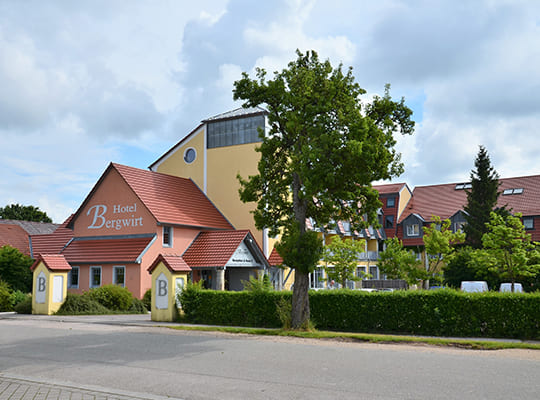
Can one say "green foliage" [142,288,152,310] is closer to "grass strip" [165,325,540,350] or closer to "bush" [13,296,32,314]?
"bush" [13,296,32,314]

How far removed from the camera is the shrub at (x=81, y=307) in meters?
24.8

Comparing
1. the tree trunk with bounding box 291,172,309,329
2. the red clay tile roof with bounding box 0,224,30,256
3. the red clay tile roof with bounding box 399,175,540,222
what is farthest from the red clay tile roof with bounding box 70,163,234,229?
the red clay tile roof with bounding box 399,175,540,222

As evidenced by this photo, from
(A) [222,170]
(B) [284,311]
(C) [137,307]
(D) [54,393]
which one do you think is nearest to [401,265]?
(A) [222,170]

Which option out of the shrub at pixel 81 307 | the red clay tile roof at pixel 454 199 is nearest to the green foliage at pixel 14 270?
the shrub at pixel 81 307

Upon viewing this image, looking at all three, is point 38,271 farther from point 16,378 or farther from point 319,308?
point 16,378

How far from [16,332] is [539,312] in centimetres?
1650

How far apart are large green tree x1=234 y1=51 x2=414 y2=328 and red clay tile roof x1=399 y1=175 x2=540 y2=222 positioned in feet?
137

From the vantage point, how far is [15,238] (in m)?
45.3

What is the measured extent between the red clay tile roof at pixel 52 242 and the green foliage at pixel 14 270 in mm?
2607

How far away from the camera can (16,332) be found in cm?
1702

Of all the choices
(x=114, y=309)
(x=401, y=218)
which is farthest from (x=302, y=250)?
(x=401, y=218)

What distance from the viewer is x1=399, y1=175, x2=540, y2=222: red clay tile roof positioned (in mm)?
54219

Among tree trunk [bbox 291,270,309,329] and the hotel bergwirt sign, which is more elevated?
the hotel bergwirt sign

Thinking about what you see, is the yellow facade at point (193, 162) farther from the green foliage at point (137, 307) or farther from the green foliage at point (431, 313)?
the green foliage at point (431, 313)
